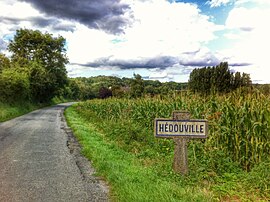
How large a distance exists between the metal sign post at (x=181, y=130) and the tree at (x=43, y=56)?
41755 mm

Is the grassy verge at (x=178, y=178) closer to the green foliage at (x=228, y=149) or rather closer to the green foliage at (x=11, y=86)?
the green foliage at (x=228, y=149)

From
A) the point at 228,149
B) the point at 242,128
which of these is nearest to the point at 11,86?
the point at 228,149

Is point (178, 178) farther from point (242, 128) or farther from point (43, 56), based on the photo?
point (43, 56)

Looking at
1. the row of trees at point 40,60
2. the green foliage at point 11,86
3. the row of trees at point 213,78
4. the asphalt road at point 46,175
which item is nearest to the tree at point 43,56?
the row of trees at point 40,60

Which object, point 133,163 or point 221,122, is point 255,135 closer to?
point 221,122

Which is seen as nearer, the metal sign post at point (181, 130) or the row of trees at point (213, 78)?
the metal sign post at point (181, 130)

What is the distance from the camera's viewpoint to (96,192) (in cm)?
546

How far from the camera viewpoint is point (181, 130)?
20.6 ft

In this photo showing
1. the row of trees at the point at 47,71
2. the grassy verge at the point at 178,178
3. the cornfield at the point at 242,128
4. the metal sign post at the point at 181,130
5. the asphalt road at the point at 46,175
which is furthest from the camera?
the row of trees at the point at 47,71

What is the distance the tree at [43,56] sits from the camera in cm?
4706

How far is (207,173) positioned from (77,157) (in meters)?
4.01

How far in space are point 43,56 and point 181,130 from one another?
1949 inches

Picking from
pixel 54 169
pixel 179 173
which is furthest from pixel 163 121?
pixel 54 169

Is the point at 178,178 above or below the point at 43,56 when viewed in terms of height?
below
